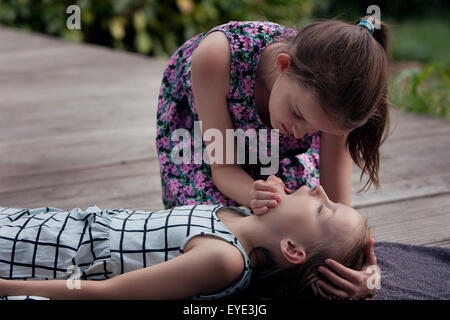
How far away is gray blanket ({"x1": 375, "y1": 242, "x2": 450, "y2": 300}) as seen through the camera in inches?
73.5

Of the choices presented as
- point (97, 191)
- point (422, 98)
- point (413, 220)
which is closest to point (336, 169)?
point (413, 220)

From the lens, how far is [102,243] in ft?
5.79

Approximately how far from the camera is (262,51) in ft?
6.81

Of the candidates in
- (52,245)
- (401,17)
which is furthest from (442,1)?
(52,245)

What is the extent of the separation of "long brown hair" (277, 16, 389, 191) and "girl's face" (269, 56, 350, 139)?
2 centimetres

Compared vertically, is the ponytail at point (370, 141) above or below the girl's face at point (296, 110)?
below

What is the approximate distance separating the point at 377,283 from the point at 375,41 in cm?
66

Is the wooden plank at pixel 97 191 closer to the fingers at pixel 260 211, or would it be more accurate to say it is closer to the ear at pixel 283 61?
the fingers at pixel 260 211

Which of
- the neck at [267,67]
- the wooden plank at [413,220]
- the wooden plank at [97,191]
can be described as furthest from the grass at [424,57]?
Result: the neck at [267,67]

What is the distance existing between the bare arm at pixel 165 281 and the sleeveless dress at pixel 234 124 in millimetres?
540

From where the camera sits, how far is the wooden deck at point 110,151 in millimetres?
2502

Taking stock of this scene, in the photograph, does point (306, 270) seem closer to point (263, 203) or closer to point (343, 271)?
point (343, 271)

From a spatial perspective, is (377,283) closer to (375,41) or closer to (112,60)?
(375,41)

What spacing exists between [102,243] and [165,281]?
258 mm
